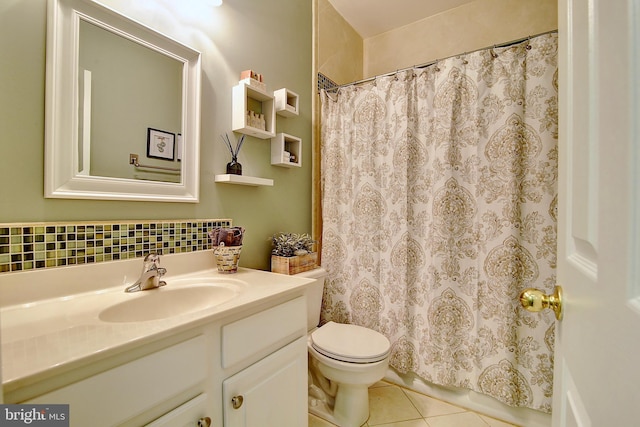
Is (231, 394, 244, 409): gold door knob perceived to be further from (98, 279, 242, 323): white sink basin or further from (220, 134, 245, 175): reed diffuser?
(220, 134, 245, 175): reed diffuser

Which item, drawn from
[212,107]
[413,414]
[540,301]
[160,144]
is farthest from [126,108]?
[413,414]

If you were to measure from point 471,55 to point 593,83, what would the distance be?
4.70ft

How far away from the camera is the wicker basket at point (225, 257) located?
1.27 m

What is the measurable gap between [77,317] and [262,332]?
519 millimetres

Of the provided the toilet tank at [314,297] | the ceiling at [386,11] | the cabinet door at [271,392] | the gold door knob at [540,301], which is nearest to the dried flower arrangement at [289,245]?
the toilet tank at [314,297]

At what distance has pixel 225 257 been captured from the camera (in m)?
1.27

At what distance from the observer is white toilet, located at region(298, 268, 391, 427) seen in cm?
133

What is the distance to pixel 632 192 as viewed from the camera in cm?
27

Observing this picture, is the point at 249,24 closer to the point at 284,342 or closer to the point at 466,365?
the point at 284,342

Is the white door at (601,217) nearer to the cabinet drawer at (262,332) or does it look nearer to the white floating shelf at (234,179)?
the cabinet drawer at (262,332)

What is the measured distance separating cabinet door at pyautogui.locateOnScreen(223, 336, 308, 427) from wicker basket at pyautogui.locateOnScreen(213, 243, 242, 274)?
458 mm

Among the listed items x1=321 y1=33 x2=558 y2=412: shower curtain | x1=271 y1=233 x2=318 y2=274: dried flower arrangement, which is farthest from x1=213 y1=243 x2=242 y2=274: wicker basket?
x1=321 y1=33 x2=558 y2=412: shower curtain

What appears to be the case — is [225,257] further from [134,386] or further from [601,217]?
[601,217]

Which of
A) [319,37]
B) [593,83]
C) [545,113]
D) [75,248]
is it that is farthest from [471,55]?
[75,248]
